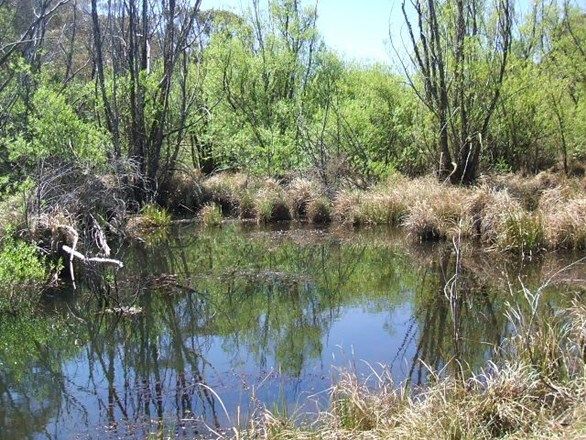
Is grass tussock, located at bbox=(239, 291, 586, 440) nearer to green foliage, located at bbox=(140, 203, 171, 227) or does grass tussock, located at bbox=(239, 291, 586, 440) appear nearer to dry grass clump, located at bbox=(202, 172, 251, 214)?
green foliage, located at bbox=(140, 203, 171, 227)

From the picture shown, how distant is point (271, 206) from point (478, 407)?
1334cm

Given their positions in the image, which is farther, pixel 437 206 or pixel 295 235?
pixel 295 235

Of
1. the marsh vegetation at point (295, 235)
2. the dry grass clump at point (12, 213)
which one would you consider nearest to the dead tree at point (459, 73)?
the marsh vegetation at point (295, 235)

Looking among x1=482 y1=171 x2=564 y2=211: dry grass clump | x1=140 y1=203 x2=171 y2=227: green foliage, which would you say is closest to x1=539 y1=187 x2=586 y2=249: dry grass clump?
x1=482 y1=171 x2=564 y2=211: dry grass clump

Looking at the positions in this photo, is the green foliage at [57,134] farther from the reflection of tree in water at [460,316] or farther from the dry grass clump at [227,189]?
the reflection of tree in water at [460,316]

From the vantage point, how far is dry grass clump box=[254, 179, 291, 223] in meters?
18.0

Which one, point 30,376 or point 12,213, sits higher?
point 12,213

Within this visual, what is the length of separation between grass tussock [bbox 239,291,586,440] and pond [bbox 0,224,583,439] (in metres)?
0.42

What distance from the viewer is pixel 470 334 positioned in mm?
8023

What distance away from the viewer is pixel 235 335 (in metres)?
8.66

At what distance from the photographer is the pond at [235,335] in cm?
630

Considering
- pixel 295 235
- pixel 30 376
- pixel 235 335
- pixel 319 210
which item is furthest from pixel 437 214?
pixel 30 376

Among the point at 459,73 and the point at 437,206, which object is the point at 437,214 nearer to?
the point at 437,206

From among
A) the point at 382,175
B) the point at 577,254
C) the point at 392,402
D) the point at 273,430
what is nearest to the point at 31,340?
the point at 273,430
